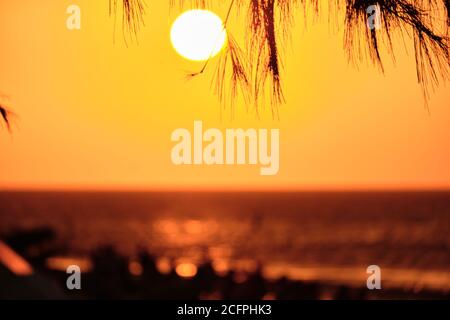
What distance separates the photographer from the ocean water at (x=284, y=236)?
87.2 feet

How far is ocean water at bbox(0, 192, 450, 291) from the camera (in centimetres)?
2659

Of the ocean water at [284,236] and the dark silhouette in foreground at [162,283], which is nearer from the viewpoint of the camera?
the dark silhouette in foreground at [162,283]

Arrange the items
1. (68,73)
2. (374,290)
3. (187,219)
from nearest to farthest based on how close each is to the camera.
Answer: (374,290) → (68,73) → (187,219)

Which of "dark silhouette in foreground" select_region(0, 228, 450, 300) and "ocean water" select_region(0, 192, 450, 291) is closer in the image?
"dark silhouette in foreground" select_region(0, 228, 450, 300)

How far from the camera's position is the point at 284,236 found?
38.0 m

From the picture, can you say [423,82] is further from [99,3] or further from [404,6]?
[99,3]

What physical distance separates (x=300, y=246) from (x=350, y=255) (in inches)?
161

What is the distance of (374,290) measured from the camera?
21.2 m

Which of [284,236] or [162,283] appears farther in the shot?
[284,236]
